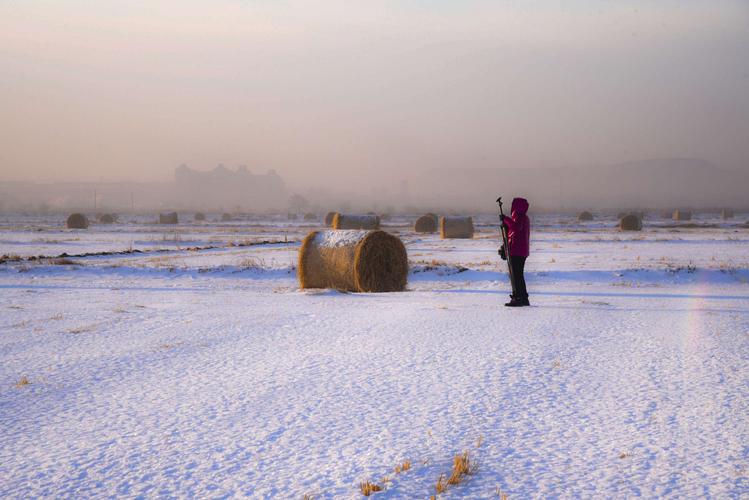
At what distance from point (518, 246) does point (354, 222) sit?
910 inches

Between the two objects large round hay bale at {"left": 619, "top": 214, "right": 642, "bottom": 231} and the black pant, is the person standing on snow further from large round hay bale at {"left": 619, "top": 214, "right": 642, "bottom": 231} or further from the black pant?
large round hay bale at {"left": 619, "top": 214, "right": 642, "bottom": 231}

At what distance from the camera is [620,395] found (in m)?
5.03

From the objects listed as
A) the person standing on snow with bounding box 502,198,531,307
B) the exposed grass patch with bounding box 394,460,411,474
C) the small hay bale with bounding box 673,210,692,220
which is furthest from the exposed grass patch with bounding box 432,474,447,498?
the small hay bale with bounding box 673,210,692,220

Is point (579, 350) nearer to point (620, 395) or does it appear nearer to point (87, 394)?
point (620, 395)

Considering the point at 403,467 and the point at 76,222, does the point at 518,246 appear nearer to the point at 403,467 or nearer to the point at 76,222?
the point at 403,467

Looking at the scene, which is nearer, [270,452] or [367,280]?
[270,452]

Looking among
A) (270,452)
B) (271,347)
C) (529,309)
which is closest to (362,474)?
(270,452)

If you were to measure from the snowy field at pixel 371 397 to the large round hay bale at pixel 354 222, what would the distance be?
21.5m

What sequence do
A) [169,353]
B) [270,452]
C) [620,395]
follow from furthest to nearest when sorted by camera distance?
1. [169,353]
2. [620,395]
3. [270,452]

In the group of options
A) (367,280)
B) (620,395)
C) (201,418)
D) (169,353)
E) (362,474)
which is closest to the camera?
(362,474)

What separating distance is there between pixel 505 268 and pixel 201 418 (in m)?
14.7

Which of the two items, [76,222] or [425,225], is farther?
[76,222]

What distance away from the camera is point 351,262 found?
13500 millimetres

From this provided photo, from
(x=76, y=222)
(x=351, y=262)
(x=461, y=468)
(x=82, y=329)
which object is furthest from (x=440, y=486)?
(x=76, y=222)
